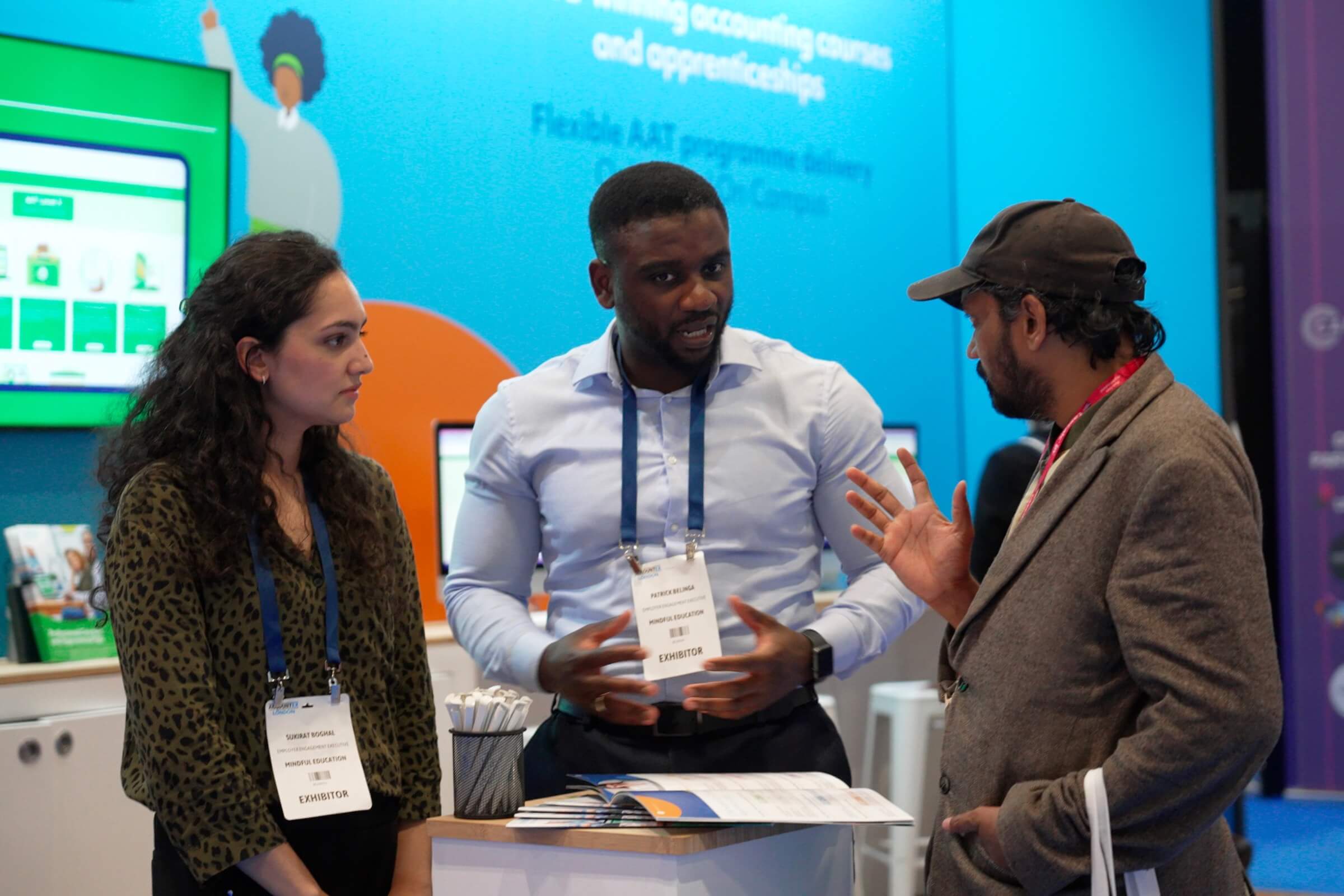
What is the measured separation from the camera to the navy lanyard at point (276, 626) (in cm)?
183

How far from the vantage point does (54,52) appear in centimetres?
344

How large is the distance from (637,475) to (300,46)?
246 cm

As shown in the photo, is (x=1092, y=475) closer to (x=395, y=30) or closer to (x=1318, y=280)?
(x=395, y=30)

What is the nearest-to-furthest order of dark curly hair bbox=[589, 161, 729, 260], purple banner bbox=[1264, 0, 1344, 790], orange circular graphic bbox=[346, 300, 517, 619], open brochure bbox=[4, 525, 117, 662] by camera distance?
dark curly hair bbox=[589, 161, 729, 260] < open brochure bbox=[4, 525, 117, 662] < orange circular graphic bbox=[346, 300, 517, 619] < purple banner bbox=[1264, 0, 1344, 790]

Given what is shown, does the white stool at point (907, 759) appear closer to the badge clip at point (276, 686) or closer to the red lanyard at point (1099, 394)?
the red lanyard at point (1099, 394)

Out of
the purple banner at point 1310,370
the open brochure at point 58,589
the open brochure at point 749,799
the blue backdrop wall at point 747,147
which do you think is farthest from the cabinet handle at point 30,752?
the purple banner at point 1310,370

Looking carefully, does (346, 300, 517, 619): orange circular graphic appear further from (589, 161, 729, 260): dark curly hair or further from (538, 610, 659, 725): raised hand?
(538, 610, 659, 725): raised hand

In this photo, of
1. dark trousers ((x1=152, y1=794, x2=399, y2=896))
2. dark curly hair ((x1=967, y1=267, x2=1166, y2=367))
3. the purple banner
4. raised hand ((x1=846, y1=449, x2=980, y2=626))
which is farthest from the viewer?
the purple banner

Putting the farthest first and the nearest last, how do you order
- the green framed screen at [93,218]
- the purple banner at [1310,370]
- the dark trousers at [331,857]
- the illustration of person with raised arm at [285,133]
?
the purple banner at [1310,370] → the illustration of person with raised arm at [285,133] → the green framed screen at [93,218] → the dark trousers at [331,857]

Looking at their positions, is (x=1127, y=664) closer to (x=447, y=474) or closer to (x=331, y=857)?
(x=331, y=857)

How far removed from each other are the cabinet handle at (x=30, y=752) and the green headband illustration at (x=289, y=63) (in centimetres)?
207

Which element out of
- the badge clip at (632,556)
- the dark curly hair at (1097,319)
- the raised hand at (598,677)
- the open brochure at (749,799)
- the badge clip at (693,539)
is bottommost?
the open brochure at (749,799)

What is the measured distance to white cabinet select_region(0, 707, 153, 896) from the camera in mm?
2836

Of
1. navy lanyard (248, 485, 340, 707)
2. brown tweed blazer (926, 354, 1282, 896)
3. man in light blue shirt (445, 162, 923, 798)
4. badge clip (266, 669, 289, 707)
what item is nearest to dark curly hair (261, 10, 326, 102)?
man in light blue shirt (445, 162, 923, 798)
